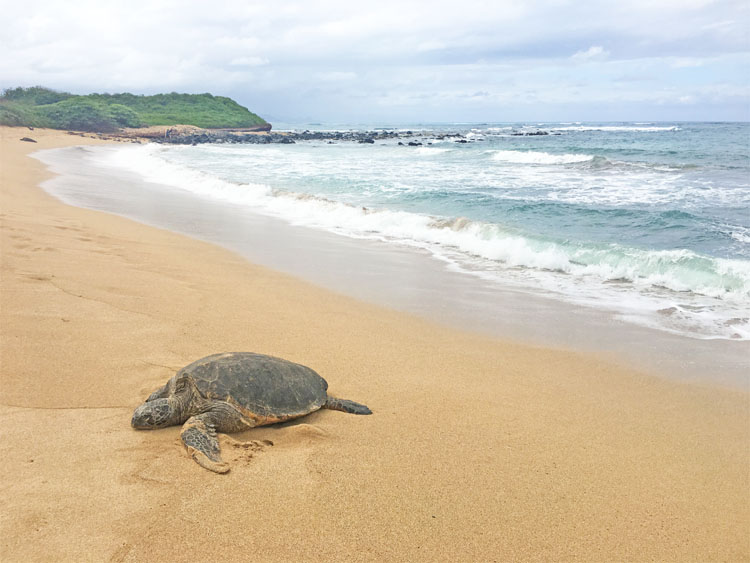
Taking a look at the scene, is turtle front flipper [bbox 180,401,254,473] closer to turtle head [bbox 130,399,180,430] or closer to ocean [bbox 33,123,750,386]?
turtle head [bbox 130,399,180,430]

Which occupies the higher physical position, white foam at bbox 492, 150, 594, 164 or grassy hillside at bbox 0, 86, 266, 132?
grassy hillside at bbox 0, 86, 266, 132

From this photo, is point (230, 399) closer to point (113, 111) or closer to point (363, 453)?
point (363, 453)

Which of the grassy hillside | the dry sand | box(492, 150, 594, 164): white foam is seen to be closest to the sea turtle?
the dry sand

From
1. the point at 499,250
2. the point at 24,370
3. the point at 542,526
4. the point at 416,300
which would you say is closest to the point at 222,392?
the point at 24,370

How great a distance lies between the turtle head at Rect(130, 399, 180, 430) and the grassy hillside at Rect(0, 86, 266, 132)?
59.8 meters

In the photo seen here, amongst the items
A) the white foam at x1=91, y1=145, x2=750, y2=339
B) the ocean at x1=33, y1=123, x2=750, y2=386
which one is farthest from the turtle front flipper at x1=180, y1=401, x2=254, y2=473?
the white foam at x1=91, y1=145, x2=750, y2=339

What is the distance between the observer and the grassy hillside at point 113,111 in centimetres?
6078

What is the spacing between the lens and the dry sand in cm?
249

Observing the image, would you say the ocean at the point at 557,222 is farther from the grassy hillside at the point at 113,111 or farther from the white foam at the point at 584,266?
the grassy hillside at the point at 113,111

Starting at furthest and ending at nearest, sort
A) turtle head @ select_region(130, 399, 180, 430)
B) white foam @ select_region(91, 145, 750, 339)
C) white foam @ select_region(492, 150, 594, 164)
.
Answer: white foam @ select_region(492, 150, 594, 164)
white foam @ select_region(91, 145, 750, 339)
turtle head @ select_region(130, 399, 180, 430)

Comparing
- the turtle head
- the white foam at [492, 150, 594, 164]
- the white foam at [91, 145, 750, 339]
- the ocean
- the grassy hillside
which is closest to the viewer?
the turtle head

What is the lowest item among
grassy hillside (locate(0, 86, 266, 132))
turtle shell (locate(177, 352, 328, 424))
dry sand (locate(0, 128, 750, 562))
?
dry sand (locate(0, 128, 750, 562))

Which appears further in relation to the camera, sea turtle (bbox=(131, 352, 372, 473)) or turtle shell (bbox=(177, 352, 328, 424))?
turtle shell (bbox=(177, 352, 328, 424))

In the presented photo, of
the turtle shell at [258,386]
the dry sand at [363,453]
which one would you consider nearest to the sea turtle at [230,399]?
the turtle shell at [258,386]
